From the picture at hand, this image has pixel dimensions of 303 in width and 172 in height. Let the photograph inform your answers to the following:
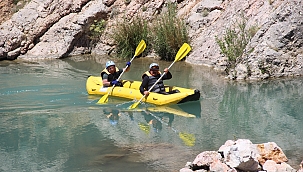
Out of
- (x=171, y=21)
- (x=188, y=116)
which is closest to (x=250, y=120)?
(x=188, y=116)

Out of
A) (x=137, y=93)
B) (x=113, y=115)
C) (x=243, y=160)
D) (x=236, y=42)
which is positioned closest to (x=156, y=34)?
(x=236, y=42)

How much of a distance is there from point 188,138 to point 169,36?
736cm

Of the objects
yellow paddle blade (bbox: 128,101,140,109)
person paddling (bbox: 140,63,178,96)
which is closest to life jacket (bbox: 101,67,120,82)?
person paddling (bbox: 140,63,178,96)

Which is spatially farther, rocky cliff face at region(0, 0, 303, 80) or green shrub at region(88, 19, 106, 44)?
green shrub at region(88, 19, 106, 44)

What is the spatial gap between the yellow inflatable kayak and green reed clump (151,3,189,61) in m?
3.85

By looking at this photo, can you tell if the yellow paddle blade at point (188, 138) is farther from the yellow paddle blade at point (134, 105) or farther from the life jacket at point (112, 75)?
the life jacket at point (112, 75)

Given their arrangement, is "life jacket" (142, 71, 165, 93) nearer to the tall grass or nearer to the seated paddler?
the seated paddler

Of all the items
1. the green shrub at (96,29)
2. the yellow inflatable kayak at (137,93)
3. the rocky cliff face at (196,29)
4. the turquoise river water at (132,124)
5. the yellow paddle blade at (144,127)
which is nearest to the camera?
the turquoise river water at (132,124)

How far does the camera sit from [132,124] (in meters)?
8.31

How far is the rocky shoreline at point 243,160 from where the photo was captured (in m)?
5.16

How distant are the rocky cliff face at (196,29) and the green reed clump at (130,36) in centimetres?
124

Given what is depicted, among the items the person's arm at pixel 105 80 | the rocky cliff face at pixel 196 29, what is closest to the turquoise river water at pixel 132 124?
the person's arm at pixel 105 80

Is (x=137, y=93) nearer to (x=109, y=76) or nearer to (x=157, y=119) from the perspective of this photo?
(x=109, y=76)

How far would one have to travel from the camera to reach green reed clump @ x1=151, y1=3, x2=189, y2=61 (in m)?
14.3
